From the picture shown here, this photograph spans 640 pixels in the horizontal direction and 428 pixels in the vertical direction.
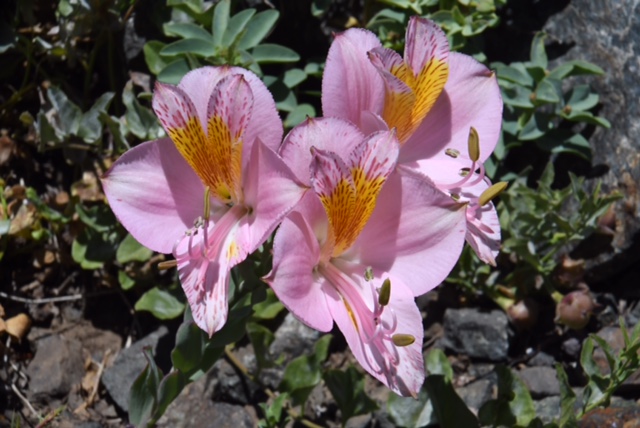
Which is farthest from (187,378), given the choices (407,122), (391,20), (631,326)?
(631,326)

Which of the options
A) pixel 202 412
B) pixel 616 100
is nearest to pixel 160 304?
pixel 202 412

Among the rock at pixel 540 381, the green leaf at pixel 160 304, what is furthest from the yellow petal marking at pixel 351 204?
the rock at pixel 540 381

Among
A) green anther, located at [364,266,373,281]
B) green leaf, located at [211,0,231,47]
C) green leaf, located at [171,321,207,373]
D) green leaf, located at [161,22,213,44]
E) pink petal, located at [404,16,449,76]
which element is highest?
pink petal, located at [404,16,449,76]

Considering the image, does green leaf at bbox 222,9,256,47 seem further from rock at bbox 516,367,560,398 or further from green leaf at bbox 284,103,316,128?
rock at bbox 516,367,560,398

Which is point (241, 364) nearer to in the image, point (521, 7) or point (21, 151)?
point (21, 151)

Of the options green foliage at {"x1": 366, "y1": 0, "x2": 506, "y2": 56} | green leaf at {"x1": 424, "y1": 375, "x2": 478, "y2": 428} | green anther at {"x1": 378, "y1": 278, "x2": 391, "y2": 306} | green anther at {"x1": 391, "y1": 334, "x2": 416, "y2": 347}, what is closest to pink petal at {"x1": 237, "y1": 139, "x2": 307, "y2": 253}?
green anther at {"x1": 378, "y1": 278, "x2": 391, "y2": 306}

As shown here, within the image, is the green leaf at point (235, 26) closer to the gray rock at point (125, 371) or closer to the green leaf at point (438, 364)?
the gray rock at point (125, 371)
